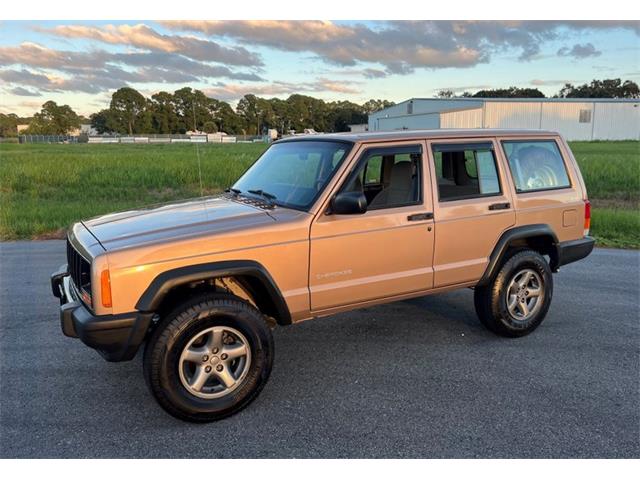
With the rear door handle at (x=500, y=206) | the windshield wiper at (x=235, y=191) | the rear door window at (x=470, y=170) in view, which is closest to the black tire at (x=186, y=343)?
the windshield wiper at (x=235, y=191)

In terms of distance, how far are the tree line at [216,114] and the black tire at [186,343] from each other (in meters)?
102

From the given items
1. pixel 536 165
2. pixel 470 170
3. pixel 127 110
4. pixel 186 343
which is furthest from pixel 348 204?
pixel 127 110

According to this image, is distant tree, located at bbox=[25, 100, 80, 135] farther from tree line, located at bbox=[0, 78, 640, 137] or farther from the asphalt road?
the asphalt road

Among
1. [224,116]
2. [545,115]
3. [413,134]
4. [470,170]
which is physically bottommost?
[470,170]

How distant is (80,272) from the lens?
3.51 metres

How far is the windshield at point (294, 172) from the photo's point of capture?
12.8 ft

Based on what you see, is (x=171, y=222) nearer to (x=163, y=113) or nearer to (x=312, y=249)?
(x=312, y=249)

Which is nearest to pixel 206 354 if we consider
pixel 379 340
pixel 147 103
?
pixel 379 340

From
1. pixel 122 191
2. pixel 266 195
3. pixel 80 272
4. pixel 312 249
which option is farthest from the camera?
pixel 122 191

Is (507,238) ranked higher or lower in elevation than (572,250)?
higher

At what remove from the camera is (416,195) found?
4.18 m

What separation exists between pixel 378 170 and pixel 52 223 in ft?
26.9

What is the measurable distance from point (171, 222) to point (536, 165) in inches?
141

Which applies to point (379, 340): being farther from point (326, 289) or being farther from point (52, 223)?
point (52, 223)
